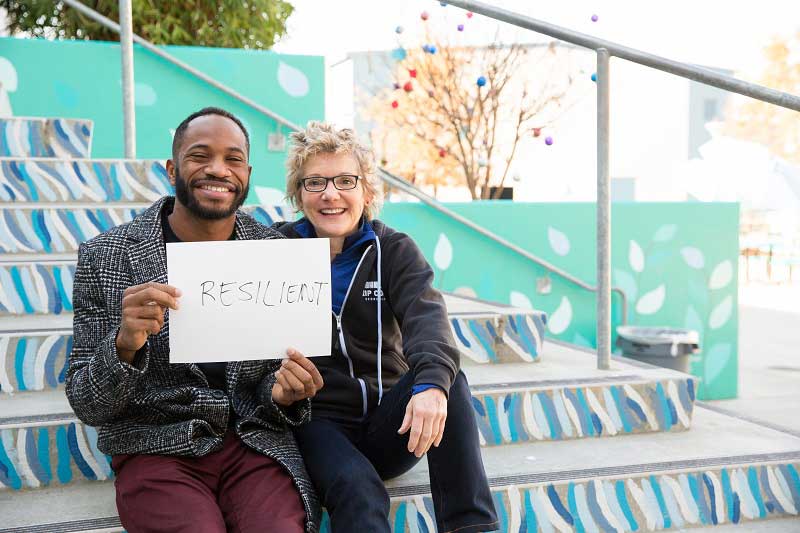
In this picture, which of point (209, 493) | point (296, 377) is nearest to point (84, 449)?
point (209, 493)

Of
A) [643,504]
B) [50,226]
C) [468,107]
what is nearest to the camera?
[643,504]

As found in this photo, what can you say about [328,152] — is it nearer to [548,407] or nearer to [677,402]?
[548,407]

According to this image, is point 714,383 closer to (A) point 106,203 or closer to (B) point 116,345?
(A) point 106,203

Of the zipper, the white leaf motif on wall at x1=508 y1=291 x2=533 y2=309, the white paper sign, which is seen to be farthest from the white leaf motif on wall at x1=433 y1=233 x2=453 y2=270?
the white paper sign

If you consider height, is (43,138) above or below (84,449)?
above

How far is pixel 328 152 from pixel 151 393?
71 cm

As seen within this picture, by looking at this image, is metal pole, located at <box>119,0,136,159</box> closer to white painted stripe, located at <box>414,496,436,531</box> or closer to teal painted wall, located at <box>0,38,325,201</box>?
teal painted wall, located at <box>0,38,325,201</box>

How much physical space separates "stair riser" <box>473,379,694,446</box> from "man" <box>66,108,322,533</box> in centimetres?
77

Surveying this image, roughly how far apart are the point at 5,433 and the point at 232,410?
618 millimetres

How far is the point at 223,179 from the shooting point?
Answer: 1830 millimetres

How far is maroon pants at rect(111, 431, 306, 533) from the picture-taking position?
159cm

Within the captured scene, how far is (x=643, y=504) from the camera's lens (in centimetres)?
217

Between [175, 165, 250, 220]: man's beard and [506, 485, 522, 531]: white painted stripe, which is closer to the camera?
[175, 165, 250, 220]: man's beard

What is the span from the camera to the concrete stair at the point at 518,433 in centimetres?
203
